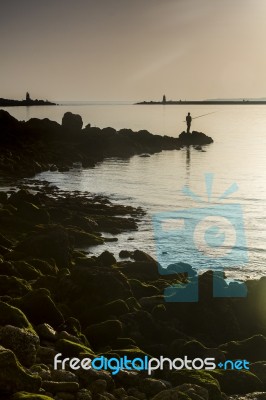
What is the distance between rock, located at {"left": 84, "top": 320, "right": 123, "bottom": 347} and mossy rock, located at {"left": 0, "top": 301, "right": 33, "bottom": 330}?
84.7 inches

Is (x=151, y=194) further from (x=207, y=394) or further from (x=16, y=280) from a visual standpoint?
(x=207, y=394)

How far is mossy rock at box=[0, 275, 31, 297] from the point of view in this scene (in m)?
12.7

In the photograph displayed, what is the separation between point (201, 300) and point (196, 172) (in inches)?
1452

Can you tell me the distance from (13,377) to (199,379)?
12.5 feet

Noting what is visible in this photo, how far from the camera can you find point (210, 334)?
1363 cm

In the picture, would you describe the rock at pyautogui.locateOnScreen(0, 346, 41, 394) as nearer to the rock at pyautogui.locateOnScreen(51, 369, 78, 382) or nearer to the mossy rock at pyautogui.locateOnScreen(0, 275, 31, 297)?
the rock at pyautogui.locateOnScreen(51, 369, 78, 382)

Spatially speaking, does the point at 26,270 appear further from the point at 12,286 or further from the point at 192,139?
the point at 192,139

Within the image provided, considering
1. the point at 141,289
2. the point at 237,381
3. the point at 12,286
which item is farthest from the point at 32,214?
the point at 237,381

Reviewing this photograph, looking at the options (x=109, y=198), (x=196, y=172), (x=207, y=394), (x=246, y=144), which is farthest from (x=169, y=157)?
(x=207, y=394)

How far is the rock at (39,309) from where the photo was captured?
11.3 metres

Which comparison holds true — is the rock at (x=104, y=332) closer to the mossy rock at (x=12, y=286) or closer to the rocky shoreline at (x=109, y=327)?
the rocky shoreline at (x=109, y=327)

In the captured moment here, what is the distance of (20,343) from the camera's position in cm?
880

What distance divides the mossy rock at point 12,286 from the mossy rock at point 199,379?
429cm

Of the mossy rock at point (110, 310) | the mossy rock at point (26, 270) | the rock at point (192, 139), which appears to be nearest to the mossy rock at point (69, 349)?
the mossy rock at point (110, 310)
